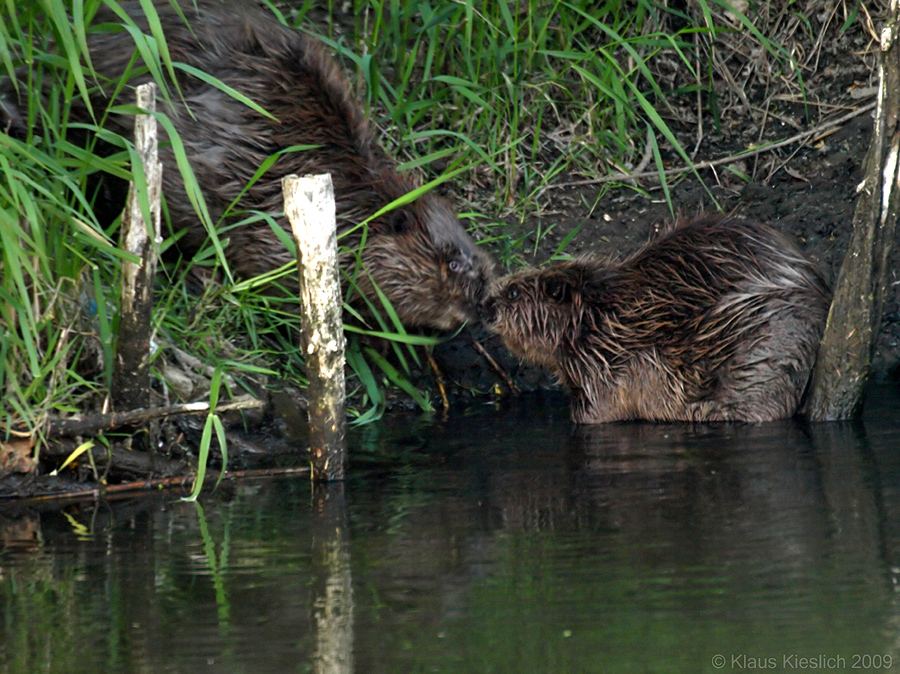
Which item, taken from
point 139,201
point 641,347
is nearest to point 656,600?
point 139,201

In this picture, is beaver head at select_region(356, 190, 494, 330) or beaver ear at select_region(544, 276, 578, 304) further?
beaver head at select_region(356, 190, 494, 330)

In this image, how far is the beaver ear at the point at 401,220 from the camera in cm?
502

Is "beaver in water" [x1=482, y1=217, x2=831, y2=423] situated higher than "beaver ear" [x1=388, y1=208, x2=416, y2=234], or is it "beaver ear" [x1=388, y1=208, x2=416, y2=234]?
"beaver ear" [x1=388, y1=208, x2=416, y2=234]

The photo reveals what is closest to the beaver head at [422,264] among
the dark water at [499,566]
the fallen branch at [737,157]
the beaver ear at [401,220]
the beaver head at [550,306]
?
the beaver ear at [401,220]

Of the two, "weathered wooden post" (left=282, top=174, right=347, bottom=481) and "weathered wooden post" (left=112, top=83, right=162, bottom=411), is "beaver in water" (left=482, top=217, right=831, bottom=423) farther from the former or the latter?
"weathered wooden post" (left=112, top=83, right=162, bottom=411)

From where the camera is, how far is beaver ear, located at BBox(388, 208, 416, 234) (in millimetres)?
5023

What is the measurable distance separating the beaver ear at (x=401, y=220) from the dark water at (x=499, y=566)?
1113mm

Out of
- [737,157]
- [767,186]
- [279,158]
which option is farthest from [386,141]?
[767,186]

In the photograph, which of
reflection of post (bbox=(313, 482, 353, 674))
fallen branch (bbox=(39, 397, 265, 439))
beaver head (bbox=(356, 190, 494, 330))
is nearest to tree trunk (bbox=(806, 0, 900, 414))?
beaver head (bbox=(356, 190, 494, 330))

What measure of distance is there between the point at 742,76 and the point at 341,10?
2.19m

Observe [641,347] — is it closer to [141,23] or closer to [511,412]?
[511,412]

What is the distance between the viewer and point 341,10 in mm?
6207

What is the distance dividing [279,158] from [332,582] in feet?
8.45

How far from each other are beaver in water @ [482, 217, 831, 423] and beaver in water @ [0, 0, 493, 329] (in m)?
0.30
